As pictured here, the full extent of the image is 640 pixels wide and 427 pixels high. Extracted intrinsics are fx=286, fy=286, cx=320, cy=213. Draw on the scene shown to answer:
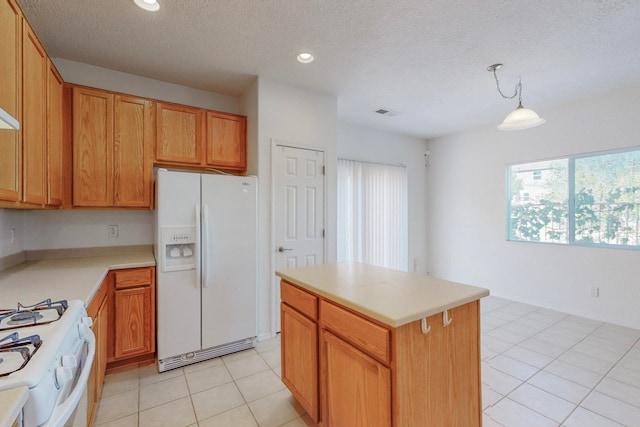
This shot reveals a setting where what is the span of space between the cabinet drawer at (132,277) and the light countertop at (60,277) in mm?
44

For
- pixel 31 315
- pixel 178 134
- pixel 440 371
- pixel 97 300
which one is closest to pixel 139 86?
pixel 178 134

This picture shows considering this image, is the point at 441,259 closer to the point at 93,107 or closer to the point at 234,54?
the point at 234,54

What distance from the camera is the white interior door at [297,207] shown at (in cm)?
300

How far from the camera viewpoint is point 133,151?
Answer: 2.58m

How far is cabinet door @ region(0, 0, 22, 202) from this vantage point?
1.36 m

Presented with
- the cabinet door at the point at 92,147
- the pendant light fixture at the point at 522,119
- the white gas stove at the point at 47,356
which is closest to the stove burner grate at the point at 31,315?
the white gas stove at the point at 47,356

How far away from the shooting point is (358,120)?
167 inches

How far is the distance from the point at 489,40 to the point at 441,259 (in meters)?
3.77

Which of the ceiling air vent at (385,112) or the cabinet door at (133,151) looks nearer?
the cabinet door at (133,151)

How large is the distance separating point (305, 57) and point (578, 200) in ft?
12.3

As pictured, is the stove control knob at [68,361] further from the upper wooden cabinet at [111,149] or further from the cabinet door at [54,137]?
the upper wooden cabinet at [111,149]

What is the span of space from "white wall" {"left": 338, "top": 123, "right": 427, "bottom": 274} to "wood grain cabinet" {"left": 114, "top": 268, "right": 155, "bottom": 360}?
299 centimetres

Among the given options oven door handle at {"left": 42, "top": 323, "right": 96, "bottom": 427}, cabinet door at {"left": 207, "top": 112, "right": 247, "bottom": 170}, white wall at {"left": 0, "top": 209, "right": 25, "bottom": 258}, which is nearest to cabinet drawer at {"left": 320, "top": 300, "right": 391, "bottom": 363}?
oven door handle at {"left": 42, "top": 323, "right": 96, "bottom": 427}

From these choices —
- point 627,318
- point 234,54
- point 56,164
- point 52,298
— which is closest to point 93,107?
point 56,164
